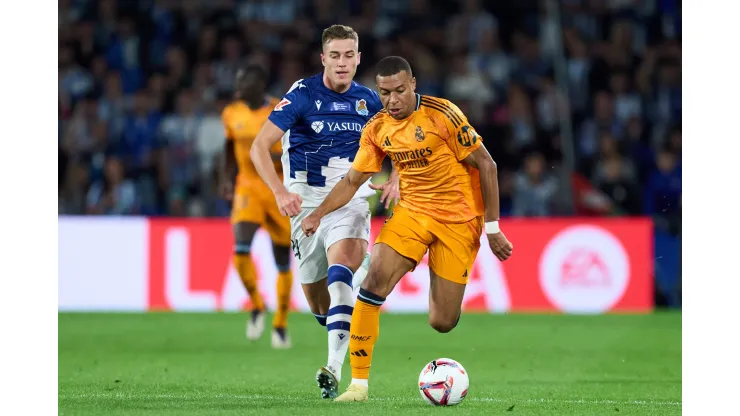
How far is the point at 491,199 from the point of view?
7176 millimetres

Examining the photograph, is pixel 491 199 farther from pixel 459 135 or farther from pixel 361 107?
pixel 361 107

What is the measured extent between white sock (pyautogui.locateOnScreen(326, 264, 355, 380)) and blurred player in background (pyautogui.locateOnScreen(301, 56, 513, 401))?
0.35m

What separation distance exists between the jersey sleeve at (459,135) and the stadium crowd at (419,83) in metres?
8.60

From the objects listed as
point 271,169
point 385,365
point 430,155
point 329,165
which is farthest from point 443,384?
point 385,365

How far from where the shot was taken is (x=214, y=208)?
16312 mm

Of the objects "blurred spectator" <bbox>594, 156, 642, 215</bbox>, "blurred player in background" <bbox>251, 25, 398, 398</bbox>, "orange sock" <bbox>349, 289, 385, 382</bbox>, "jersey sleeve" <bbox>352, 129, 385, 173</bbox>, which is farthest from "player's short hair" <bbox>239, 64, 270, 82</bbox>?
"blurred spectator" <bbox>594, 156, 642, 215</bbox>

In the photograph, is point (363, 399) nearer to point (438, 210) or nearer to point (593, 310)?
point (438, 210)

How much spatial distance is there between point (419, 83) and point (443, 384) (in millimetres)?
11234

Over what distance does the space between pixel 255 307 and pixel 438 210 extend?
473 centimetres

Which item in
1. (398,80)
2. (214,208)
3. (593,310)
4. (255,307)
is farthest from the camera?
(214,208)

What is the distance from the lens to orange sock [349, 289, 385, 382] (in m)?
7.08

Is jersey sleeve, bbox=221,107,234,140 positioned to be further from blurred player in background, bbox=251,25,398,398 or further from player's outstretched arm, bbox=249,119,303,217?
player's outstretched arm, bbox=249,119,303,217

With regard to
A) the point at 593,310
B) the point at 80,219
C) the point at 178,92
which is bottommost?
the point at 593,310

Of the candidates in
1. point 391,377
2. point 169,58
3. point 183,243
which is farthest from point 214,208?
point 391,377
